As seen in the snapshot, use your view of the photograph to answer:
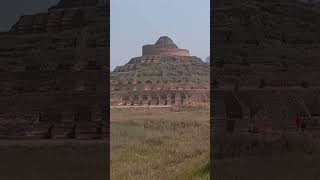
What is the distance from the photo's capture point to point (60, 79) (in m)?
9.60

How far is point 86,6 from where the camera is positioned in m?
9.80

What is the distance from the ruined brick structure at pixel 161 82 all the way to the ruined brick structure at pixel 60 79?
116ft

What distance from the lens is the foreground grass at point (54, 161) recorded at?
29.8 feet

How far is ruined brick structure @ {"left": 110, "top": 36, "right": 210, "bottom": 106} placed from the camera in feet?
152

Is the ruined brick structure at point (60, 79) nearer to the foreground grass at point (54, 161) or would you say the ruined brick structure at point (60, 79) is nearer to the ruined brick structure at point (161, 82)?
the foreground grass at point (54, 161)
